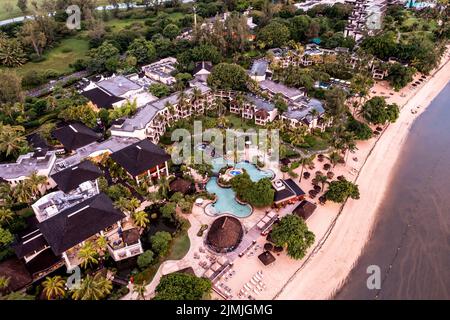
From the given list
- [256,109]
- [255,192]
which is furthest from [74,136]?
[256,109]

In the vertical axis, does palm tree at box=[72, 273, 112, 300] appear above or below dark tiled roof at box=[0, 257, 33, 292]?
above

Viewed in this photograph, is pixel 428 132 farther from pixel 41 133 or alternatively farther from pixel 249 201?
pixel 41 133

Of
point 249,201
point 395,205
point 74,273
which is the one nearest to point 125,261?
point 74,273

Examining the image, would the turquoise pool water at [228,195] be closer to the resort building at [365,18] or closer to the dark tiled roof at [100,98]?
the dark tiled roof at [100,98]

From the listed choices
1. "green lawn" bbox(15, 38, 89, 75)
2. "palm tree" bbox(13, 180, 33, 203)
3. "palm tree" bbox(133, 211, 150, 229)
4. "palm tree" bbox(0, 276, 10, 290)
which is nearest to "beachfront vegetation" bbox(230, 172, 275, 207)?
"palm tree" bbox(133, 211, 150, 229)

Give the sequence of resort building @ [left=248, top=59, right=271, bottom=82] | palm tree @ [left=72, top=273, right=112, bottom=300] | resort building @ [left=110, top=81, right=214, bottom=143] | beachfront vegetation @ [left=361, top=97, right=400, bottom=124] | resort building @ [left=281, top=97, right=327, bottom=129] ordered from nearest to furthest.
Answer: palm tree @ [left=72, top=273, right=112, bottom=300], resort building @ [left=110, top=81, right=214, bottom=143], resort building @ [left=281, top=97, right=327, bottom=129], beachfront vegetation @ [left=361, top=97, right=400, bottom=124], resort building @ [left=248, top=59, right=271, bottom=82]

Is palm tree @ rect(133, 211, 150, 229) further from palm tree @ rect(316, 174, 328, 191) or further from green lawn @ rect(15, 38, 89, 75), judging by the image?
green lawn @ rect(15, 38, 89, 75)
